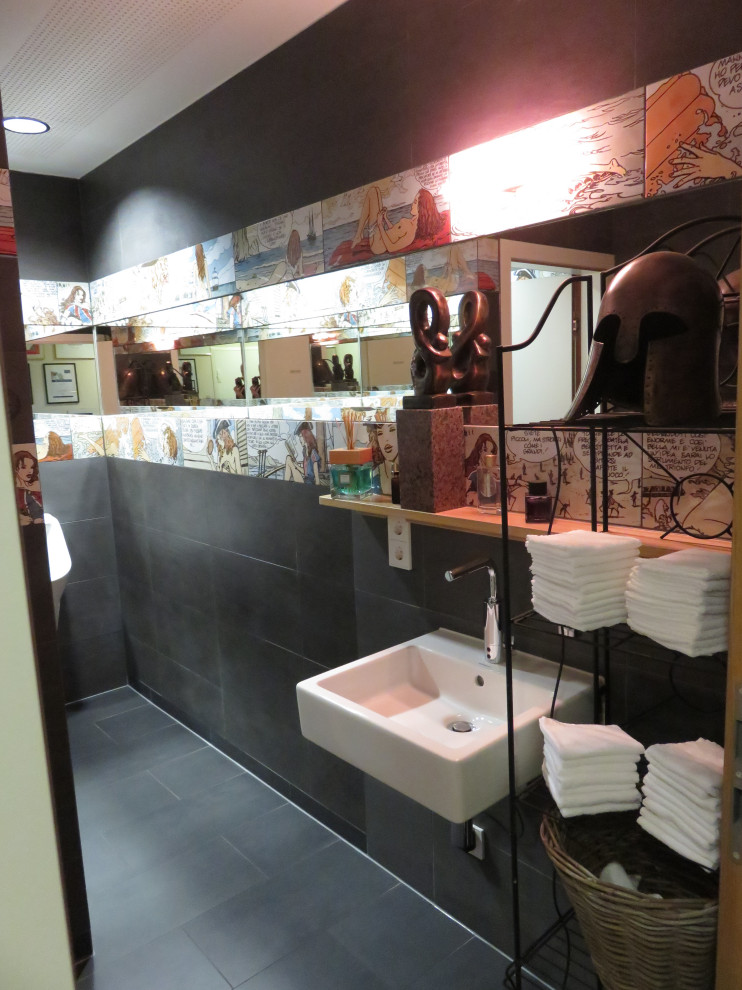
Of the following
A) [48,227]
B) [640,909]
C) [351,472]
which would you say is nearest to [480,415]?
[351,472]

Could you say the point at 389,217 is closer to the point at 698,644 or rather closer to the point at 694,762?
the point at 698,644

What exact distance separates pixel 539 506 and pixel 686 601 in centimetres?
59

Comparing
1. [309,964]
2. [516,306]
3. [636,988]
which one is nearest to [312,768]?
[309,964]

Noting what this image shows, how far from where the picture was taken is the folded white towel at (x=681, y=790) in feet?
3.78

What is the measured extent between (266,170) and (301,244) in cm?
34

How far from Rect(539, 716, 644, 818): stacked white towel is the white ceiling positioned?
2166 millimetres

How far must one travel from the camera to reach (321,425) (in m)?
2.49

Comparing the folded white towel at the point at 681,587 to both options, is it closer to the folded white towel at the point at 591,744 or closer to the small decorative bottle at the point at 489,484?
the folded white towel at the point at 591,744

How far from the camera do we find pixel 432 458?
1.85 m

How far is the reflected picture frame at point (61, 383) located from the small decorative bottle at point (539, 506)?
2864mm

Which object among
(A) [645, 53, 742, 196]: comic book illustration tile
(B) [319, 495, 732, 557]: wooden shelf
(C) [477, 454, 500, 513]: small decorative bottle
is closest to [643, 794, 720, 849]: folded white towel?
(B) [319, 495, 732, 557]: wooden shelf

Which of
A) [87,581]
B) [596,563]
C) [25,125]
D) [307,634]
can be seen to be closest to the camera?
[596,563]

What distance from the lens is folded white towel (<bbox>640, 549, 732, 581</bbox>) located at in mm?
1143

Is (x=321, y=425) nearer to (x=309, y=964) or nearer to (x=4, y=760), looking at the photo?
(x=309, y=964)
